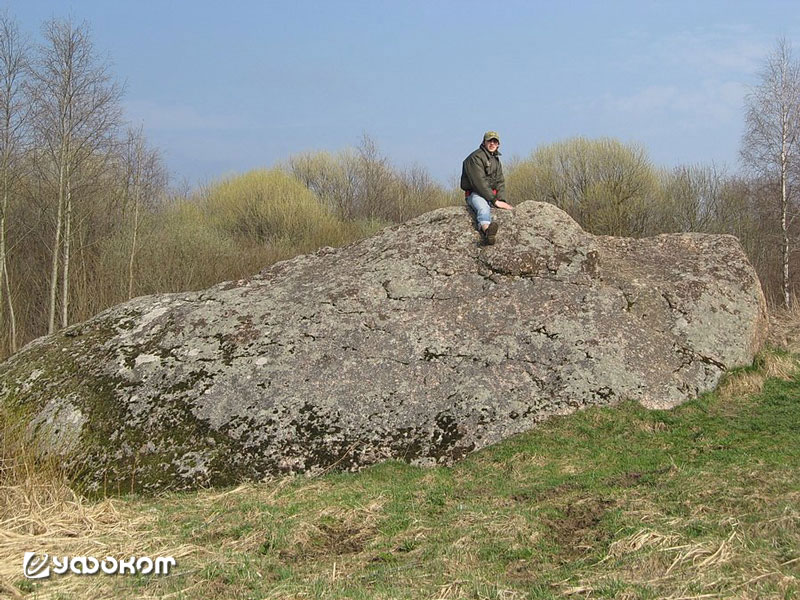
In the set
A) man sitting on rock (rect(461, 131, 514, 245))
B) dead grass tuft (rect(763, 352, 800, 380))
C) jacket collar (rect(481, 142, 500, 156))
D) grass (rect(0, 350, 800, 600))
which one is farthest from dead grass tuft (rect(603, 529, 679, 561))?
jacket collar (rect(481, 142, 500, 156))

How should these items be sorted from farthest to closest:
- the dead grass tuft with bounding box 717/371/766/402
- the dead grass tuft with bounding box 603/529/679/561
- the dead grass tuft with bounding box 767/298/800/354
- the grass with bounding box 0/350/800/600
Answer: the dead grass tuft with bounding box 767/298/800/354
the dead grass tuft with bounding box 717/371/766/402
the dead grass tuft with bounding box 603/529/679/561
the grass with bounding box 0/350/800/600

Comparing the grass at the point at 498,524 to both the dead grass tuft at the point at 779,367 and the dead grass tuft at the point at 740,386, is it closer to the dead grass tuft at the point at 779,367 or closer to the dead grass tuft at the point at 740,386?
the dead grass tuft at the point at 740,386

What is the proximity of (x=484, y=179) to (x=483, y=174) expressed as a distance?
8 cm

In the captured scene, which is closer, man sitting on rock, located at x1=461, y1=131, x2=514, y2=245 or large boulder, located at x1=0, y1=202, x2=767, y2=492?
large boulder, located at x1=0, y1=202, x2=767, y2=492

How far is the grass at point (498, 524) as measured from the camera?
395 cm

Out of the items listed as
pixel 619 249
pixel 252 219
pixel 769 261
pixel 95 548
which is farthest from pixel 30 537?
pixel 769 261

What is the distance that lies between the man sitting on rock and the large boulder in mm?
267

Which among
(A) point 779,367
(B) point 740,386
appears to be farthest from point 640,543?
(A) point 779,367

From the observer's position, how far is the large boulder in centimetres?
707

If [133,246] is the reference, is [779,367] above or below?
below

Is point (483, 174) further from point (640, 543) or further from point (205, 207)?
point (205, 207)

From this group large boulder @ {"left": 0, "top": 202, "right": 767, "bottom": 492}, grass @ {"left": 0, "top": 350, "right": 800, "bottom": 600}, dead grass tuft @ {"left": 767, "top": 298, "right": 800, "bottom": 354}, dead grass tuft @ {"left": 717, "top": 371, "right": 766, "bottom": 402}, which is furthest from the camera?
dead grass tuft @ {"left": 767, "top": 298, "right": 800, "bottom": 354}

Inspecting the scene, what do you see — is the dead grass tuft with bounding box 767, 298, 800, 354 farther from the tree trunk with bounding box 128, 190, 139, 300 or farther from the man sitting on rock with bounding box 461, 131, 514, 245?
the tree trunk with bounding box 128, 190, 139, 300

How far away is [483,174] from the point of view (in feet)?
31.0
